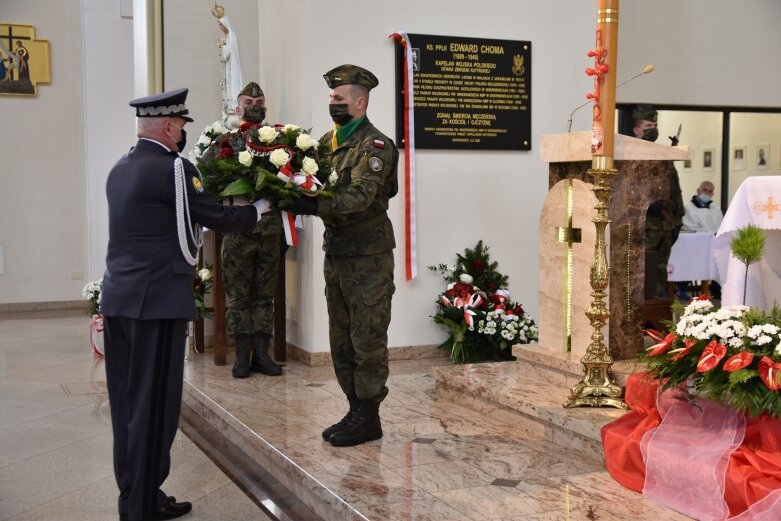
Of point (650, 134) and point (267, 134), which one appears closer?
point (267, 134)

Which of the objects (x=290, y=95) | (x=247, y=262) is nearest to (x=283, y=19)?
(x=290, y=95)

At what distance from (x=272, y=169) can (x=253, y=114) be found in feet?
7.76

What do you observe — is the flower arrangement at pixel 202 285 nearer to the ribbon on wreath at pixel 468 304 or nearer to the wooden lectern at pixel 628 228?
the ribbon on wreath at pixel 468 304

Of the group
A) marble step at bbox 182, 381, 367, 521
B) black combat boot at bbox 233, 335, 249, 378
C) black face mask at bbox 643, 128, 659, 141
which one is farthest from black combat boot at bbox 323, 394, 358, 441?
black face mask at bbox 643, 128, 659, 141

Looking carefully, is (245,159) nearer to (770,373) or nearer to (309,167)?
(309,167)

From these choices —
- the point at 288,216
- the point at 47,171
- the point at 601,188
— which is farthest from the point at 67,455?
the point at 47,171

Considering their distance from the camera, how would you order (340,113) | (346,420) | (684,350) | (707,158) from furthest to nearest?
1. (707,158)
2. (346,420)
3. (340,113)
4. (684,350)

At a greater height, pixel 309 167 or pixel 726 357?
pixel 309 167

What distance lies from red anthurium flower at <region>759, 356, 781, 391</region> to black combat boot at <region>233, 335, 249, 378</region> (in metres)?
3.68

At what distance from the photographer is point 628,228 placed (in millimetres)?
5145

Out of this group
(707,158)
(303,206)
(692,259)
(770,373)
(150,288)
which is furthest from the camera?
(707,158)

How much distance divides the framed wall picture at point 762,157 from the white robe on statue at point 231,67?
247 inches

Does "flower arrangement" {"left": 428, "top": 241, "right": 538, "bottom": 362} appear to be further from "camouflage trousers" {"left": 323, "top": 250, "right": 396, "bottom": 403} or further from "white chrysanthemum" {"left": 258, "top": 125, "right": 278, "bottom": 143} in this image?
"white chrysanthemum" {"left": 258, "top": 125, "right": 278, "bottom": 143}

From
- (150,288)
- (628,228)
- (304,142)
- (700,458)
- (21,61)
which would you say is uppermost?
(21,61)
